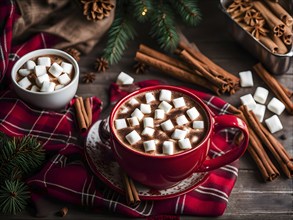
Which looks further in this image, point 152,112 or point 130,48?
point 130,48

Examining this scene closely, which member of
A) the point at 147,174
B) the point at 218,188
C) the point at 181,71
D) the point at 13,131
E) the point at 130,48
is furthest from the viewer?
the point at 130,48

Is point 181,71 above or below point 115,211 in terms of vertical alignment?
above

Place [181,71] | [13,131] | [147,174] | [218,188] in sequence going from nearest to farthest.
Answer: [147,174] → [218,188] → [13,131] → [181,71]

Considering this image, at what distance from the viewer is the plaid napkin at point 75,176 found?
1365 millimetres

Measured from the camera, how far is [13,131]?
5.00 feet

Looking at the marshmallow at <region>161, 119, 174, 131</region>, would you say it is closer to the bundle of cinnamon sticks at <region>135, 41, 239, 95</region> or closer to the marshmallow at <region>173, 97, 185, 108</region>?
the marshmallow at <region>173, 97, 185, 108</region>

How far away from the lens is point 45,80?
4.91ft

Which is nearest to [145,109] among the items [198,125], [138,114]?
[138,114]

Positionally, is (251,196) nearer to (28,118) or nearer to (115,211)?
(115,211)

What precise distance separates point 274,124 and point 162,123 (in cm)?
42

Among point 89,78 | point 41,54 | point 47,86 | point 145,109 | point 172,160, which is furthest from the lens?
point 89,78

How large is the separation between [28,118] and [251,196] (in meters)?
0.66

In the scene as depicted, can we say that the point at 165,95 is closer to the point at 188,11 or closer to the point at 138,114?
the point at 138,114

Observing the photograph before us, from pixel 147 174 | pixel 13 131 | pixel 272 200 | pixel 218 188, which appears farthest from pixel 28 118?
pixel 272 200
